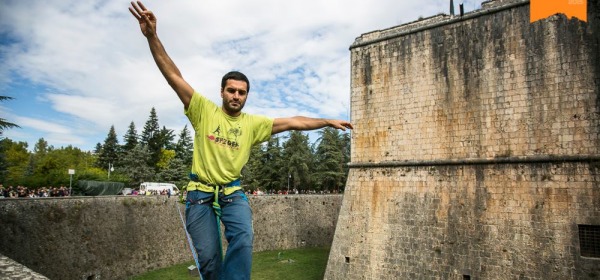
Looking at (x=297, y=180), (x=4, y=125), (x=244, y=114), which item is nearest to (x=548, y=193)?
(x=244, y=114)

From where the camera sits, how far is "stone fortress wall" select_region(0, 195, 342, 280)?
12.1 metres

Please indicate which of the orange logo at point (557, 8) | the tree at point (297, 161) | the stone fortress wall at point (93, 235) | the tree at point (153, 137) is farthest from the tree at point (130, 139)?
the orange logo at point (557, 8)

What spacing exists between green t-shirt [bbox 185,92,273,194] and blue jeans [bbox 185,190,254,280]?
0.11 m

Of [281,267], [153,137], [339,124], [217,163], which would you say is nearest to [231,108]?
[217,163]

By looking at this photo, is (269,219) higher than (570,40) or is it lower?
lower

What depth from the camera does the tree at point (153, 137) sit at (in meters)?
54.6

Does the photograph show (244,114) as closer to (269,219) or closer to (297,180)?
(269,219)

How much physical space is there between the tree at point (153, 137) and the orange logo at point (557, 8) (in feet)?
169

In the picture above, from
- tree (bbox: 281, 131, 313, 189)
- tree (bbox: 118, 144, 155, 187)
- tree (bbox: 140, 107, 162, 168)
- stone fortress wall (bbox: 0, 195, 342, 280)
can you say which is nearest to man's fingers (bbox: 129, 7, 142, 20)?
stone fortress wall (bbox: 0, 195, 342, 280)

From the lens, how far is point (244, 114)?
329cm

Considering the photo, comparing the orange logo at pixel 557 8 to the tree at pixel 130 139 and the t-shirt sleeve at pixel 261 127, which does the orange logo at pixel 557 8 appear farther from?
the tree at pixel 130 139

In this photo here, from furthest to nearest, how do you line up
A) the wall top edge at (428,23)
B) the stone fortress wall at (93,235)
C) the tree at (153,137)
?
1. the tree at (153,137)
2. the stone fortress wall at (93,235)
3. the wall top edge at (428,23)

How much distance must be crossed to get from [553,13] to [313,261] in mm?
16121

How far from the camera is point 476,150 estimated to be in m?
11.3
